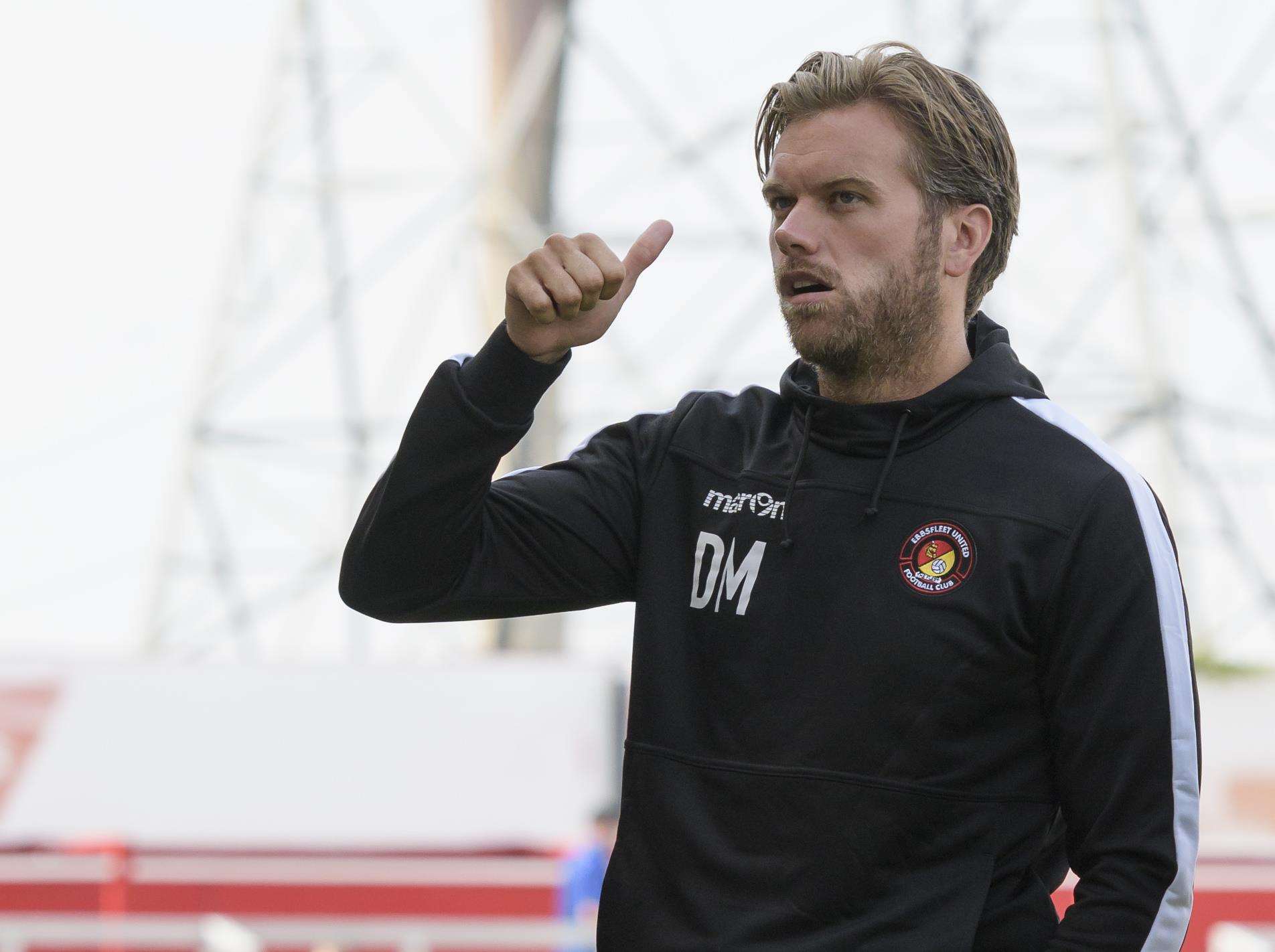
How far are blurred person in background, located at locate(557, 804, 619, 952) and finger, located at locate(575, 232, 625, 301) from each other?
3.61m

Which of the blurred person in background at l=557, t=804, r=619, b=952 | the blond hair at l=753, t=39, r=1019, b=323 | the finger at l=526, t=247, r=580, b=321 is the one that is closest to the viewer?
the finger at l=526, t=247, r=580, b=321

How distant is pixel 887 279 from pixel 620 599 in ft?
1.73

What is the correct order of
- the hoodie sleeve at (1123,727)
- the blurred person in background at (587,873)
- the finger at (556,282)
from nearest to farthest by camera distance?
1. the hoodie sleeve at (1123,727)
2. the finger at (556,282)
3. the blurred person in background at (587,873)

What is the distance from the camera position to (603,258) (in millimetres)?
1718

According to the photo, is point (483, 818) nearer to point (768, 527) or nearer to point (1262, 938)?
point (1262, 938)

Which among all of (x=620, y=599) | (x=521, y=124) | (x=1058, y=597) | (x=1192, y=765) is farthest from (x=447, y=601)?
(x=521, y=124)

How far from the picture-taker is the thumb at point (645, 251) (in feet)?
6.09

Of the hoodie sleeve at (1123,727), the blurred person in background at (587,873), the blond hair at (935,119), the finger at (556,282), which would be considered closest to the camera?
the hoodie sleeve at (1123,727)

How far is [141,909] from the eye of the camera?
18.8 ft

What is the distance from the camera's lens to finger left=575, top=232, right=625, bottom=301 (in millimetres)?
1716

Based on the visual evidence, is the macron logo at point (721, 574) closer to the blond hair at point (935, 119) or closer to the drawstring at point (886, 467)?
the drawstring at point (886, 467)

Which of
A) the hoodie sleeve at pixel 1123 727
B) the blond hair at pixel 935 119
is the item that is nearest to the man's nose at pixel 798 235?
the blond hair at pixel 935 119

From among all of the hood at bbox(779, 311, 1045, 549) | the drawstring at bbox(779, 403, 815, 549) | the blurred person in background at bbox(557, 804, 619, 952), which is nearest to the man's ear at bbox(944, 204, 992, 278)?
the hood at bbox(779, 311, 1045, 549)

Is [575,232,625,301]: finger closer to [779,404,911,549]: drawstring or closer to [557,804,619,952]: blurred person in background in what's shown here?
[779,404,911,549]: drawstring
